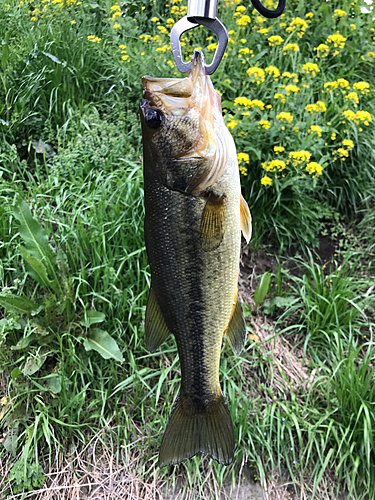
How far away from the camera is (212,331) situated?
4.06 feet

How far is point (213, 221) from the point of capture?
1.12m

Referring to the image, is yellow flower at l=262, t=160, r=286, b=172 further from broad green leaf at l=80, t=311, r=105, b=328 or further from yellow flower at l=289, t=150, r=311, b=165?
broad green leaf at l=80, t=311, r=105, b=328

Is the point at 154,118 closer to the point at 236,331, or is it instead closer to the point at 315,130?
the point at 236,331

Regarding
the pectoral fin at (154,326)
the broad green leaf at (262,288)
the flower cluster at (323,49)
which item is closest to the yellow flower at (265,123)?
the broad green leaf at (262,288)

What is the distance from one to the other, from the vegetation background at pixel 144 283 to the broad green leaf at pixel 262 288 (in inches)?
1.6

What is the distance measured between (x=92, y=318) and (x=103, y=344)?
0.17 m

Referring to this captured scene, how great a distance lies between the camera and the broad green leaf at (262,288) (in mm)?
2859

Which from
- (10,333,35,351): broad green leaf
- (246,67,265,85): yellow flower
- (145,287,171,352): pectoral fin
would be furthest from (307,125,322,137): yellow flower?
(10,333,35,351): broad green leaf

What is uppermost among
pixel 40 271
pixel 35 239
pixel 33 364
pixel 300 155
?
pixel 300 155

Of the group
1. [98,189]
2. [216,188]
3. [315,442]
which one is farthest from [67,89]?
[315,442]

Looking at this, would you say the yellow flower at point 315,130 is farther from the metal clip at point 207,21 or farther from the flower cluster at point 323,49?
the metal clip at point 207,21

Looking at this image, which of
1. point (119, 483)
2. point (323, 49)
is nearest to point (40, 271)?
point (119, 483)

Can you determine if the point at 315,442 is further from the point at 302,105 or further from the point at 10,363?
the point at 302,105

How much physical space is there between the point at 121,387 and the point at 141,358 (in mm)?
225
